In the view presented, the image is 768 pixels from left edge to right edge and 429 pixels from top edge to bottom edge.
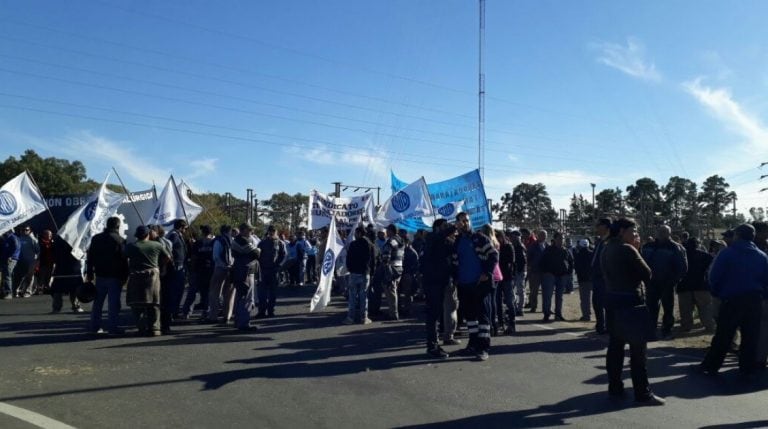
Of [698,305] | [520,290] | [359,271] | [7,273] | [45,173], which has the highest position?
[45,173]

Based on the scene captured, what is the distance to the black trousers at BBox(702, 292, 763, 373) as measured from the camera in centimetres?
738

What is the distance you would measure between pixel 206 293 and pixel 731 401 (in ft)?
31.0

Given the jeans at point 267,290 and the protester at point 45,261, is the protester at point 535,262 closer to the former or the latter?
the jeans at point 267,290

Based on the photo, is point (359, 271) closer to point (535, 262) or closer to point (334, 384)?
point (334, 384)

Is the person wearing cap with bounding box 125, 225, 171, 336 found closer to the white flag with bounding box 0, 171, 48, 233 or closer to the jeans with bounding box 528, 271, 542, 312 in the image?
the white flag with bounding box 0, 171, 48, 233

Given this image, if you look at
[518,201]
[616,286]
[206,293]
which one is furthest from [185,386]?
[518,201]

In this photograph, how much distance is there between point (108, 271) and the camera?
997 centimetres

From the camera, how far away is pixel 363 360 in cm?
822

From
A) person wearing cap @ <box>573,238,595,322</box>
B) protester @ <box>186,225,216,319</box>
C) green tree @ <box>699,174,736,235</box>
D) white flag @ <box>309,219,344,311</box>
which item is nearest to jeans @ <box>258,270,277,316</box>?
white flag @ <box>309,219,344,311</box>

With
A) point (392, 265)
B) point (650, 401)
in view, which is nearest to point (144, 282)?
point (392, 265)

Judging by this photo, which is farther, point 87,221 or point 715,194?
point 715,194

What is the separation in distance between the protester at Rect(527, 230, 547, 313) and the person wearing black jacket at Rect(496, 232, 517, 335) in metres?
2.27

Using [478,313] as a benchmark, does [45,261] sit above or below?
above

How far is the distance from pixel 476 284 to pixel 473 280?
0.08 meters
